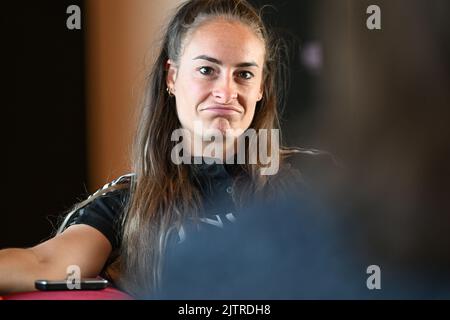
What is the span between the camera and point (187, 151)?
144 centimetres

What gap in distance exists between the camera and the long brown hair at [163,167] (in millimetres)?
1419

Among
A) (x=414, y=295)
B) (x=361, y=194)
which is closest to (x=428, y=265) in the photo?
(x=414, y=295)

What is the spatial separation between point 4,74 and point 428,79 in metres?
0.74

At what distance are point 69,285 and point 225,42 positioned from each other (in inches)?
19.1

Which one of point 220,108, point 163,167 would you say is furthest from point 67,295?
point 220,108

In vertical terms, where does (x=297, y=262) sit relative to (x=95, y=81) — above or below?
below

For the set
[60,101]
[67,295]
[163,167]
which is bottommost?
[67,295]

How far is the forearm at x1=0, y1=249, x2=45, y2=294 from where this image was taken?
1.34m

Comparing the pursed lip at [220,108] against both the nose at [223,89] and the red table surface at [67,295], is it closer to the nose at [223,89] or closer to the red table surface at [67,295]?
the nose at [223,89]

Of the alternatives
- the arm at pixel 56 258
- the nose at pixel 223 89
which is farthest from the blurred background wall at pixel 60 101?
the nose at pixel 223 89

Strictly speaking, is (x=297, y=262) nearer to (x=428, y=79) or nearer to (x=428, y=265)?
(x=428, y=265)

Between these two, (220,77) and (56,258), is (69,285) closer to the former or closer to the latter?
(56,258)

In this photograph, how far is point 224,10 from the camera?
1.42m

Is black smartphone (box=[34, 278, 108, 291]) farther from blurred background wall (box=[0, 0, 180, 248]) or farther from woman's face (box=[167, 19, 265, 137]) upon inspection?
woman's face (box=[167, 19, 265, 137])
